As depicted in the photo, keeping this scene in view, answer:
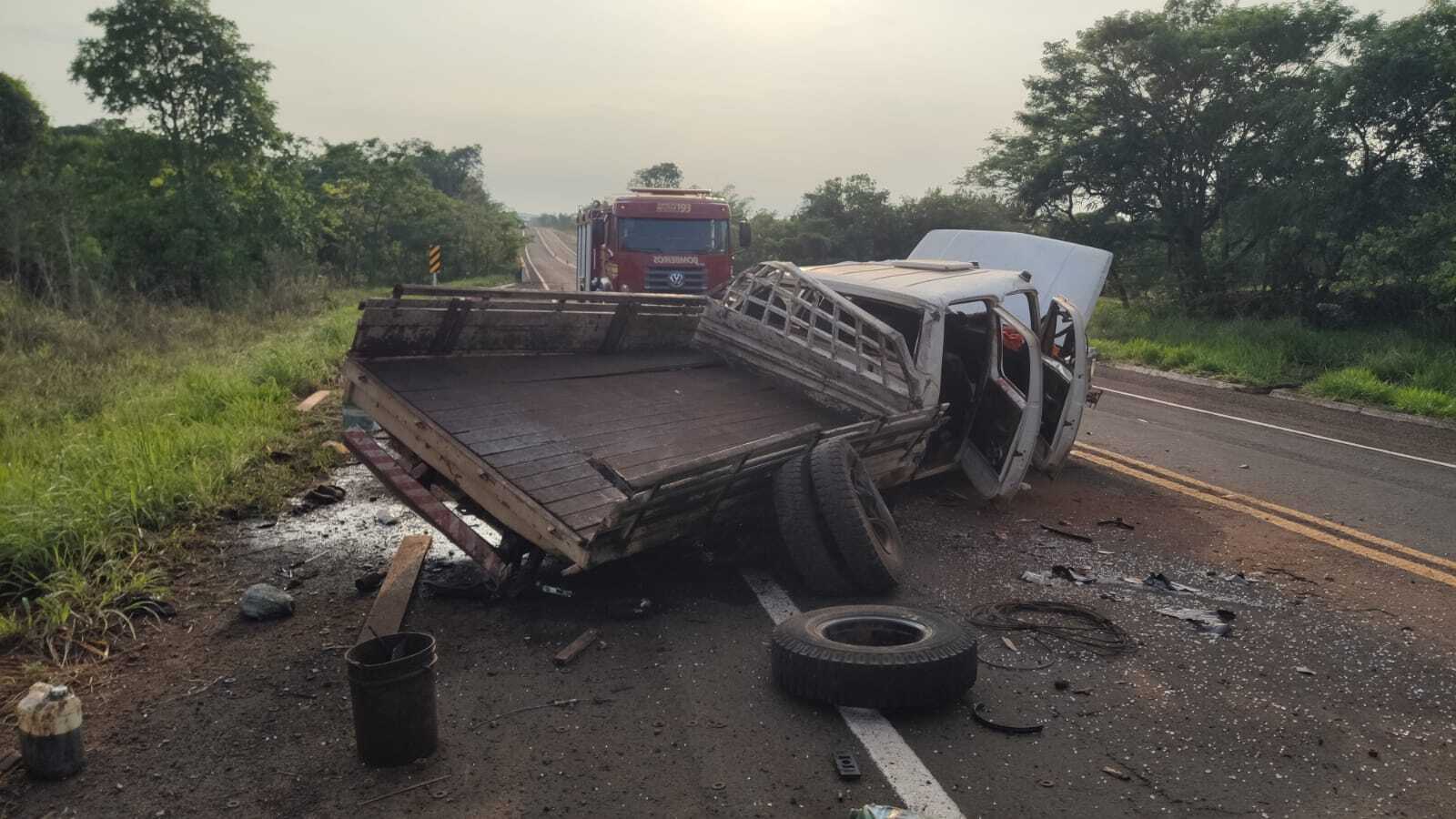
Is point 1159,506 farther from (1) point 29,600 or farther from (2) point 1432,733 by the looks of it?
(1) point 29,600

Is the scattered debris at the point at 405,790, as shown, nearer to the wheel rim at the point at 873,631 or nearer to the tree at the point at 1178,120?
the wheel rim at the point at 873,631

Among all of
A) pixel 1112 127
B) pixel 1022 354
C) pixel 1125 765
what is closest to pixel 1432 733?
pixel 1125 765

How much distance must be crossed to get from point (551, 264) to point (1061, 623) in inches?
2197

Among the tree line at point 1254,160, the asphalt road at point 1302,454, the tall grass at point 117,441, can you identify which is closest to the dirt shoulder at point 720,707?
the tall grass at point 117,441

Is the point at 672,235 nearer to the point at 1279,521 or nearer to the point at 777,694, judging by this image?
the point at 1279,521

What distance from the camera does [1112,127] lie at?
851 inches

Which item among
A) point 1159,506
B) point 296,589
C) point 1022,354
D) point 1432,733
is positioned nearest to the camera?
point 1432,733

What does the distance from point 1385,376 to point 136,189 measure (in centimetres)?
2563

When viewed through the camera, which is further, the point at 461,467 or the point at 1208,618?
the point at 1208,618

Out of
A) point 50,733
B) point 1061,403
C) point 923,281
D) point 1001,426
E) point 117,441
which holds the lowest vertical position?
point 50,733

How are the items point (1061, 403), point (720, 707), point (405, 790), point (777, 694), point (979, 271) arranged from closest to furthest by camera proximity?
point (405, 790)
point (720, 707)
point (777, 694)
point (1061, 403)
point (979, 271)

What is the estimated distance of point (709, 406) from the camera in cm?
685

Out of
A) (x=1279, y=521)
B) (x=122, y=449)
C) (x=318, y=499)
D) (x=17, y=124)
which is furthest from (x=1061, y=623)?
(x=17, y=124)

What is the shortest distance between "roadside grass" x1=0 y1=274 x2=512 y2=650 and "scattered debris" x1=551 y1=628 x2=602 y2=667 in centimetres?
217
